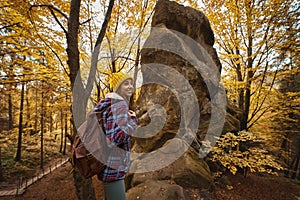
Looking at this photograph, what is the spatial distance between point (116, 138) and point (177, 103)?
5121 mm

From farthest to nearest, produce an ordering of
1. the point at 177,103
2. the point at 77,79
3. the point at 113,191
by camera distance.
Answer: the point at 177,103 < the point at 77,79 < the point at 113,191

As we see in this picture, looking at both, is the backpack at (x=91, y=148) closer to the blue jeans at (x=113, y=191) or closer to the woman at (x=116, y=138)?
the woman at (x=116, y=138)

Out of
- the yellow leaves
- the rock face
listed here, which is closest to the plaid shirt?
the rock face

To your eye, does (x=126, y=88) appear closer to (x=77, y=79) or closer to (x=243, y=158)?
(x=77, y=79)

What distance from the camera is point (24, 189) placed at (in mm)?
10344

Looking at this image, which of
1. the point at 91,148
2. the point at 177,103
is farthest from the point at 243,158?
the point at 91,148

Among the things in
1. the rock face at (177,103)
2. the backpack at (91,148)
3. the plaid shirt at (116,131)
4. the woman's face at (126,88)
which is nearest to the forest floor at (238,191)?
the rock face at (177,103)

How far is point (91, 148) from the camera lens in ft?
5.32

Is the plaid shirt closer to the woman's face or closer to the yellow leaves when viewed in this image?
the woman's face

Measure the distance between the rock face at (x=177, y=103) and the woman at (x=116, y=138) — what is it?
322 centimetres

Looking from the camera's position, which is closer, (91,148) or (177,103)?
(91,148)

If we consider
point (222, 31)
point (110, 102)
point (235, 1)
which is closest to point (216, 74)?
point (222, 31)

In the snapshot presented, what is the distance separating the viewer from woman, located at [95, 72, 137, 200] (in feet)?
5.64

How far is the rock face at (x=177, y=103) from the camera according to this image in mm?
5270
